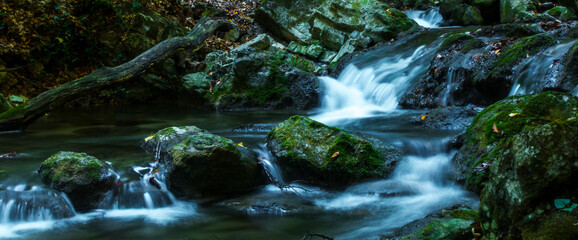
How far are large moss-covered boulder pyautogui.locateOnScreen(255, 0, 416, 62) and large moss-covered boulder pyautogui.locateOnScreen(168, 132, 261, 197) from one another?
9217 mm

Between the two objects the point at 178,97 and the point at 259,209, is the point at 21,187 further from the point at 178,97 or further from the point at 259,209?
the point at 178,97

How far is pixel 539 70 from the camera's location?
7.06 m

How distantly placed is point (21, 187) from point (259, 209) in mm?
2591

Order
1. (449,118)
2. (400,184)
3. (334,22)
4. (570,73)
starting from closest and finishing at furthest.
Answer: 1. (400,184)
2. (570,73)
3. (449,118)
4. (334,22)

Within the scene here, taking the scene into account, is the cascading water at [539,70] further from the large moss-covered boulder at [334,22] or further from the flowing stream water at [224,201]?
the large moss-covered boulder at [334,22]

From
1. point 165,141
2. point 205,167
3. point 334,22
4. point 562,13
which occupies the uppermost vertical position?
point 334,22

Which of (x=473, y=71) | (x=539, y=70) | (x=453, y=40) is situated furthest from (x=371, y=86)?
(x=539, y=70)

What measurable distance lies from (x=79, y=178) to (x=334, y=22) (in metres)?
12.0

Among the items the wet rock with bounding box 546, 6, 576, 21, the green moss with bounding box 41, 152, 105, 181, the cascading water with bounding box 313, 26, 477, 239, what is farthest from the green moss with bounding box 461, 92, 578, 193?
the wet rock with bounding box 546, 6, 576, 21

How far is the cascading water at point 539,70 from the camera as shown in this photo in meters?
6.79

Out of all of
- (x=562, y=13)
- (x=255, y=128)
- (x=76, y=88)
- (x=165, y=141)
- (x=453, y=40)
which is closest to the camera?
(x=165, y=141)

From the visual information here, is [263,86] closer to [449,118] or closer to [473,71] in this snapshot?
[473,71]

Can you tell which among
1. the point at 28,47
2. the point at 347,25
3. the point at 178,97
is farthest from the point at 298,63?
the point at 28,47

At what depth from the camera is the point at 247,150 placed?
216 inches
